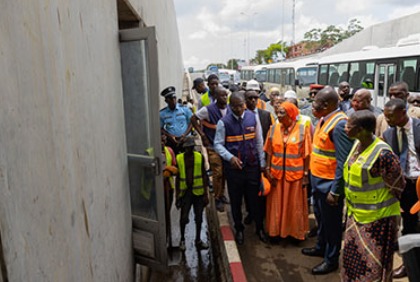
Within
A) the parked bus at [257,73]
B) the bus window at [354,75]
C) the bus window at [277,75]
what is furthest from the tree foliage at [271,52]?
the bus window at [354,75]

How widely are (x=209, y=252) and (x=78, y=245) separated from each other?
2901 millimetres

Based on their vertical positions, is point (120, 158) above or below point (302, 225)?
above

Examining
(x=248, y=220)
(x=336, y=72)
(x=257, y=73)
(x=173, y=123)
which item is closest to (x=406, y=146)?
(x=248, y=220)

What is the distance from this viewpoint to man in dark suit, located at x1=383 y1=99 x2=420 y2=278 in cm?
345

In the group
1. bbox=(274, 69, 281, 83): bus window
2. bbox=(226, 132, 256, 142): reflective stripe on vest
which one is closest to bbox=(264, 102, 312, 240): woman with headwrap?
bbox=(226, 132, 256, 142): reflective stripe on vest

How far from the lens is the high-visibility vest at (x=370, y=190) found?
8.70ft

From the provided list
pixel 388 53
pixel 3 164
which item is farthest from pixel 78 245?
pixel 388 53

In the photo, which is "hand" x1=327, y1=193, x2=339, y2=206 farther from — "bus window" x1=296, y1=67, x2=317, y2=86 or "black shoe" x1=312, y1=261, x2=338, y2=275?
"bus window" x1=296, y1=67, x2=317, y2=86

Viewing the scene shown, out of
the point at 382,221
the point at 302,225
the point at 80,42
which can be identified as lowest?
the point at 302,225

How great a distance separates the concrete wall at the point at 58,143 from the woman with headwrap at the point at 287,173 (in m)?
1.89

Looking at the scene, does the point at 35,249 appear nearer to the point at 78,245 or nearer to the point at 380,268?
the point at 78,245

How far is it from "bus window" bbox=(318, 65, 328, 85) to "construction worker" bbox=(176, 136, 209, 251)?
514 inches

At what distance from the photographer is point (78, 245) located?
190 cm

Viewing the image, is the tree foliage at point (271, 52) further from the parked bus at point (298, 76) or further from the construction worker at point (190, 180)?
the construction worker at point (190, 180)
